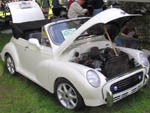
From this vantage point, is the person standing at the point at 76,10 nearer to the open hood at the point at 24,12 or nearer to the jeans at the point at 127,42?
the open hood at the point at 24,12

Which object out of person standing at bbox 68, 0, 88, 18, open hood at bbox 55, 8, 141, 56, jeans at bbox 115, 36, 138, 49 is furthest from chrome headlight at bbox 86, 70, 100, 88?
person standing at bbox 68, 0, 88, 18

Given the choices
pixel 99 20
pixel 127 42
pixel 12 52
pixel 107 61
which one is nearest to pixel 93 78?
pixel 107 61

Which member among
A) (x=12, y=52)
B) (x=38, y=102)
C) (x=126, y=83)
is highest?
(x=12, y=52)

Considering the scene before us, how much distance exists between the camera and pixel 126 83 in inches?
134

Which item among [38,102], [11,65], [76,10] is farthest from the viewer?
[76,10]

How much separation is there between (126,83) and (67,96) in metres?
0.98

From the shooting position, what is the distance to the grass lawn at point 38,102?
147 inches

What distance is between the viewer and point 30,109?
12.8ft

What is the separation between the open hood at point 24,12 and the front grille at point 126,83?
10.5 feet

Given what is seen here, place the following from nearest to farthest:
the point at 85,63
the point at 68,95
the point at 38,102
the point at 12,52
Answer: the point at 68,95 → the point at 85,63 → the point at 38,102 → the point at 12,52

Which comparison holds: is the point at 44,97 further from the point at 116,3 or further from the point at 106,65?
the point at 116,3

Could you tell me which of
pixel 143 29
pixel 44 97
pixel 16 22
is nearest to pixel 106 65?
pixel 44 97

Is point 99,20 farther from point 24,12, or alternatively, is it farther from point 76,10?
point 76,10

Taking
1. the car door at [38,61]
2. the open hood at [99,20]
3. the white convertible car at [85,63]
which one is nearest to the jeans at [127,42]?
the white convertible car at [85,63]
